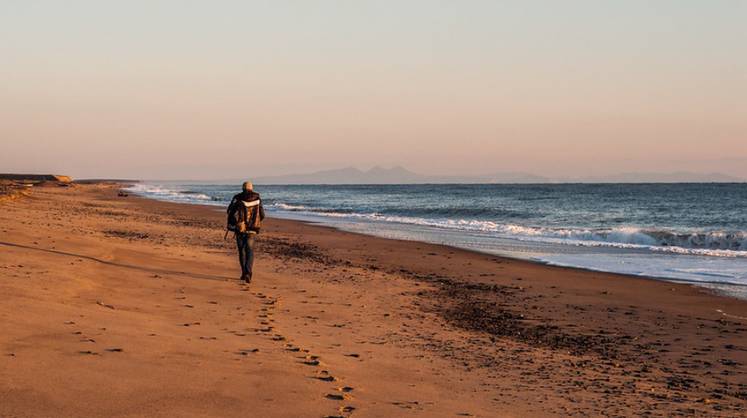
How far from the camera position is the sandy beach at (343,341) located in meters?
5.85

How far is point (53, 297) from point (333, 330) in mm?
3597

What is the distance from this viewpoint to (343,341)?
8.62m

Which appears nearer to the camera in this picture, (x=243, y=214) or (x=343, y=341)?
(x=343, y=341)

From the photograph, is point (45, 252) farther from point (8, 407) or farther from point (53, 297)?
point (8, 407)

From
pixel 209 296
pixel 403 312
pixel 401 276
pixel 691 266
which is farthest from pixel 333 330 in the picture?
pixel 691 266

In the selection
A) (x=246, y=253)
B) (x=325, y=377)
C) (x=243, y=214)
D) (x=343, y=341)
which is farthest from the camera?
(x=243, y=214)

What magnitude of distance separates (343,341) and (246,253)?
5414 mm

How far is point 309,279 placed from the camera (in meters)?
14.5

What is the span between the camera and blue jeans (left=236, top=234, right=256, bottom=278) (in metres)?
13.5

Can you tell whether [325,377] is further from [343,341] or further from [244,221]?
[244,221]

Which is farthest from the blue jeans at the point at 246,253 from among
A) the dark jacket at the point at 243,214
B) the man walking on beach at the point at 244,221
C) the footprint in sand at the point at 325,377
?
the footprint in sand at the point at 325,377

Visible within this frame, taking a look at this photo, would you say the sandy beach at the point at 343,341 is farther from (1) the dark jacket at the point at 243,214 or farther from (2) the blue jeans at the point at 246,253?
(1) the dark jacket at the point at 243,214

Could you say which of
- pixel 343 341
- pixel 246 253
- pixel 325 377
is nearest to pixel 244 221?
pixel 246 253

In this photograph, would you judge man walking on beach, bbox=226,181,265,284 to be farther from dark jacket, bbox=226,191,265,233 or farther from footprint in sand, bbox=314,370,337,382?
footprint in sand, bbox=314,370,337,382
